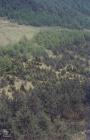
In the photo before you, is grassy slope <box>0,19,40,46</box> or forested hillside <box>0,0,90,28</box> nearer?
grassy slope <box>0,19,40,46</box>

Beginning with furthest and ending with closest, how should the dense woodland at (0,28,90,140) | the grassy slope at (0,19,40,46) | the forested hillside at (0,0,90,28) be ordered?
the forested hillside at (0,0,90,28)
the grassy slope at (0,19,40,46)
the dense woodland at (0,28,90,140)

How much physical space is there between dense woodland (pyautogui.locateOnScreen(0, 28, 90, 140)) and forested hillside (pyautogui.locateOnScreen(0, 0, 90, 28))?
1778 centimetres

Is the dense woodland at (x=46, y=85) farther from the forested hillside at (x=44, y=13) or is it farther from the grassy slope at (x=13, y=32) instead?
the forested hillside at (x=44, y=13)

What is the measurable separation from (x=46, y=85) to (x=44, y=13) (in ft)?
251

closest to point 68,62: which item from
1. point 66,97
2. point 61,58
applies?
point 61,58

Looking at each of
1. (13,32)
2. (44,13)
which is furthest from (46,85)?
(44,13)

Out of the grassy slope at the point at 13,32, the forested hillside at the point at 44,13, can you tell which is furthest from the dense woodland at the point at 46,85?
the forested hillside at the point at 44,13

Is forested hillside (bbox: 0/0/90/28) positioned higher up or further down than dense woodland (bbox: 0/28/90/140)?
further down

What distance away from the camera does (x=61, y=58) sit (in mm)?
118500

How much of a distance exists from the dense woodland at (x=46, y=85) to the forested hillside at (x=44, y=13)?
17780 millimetres

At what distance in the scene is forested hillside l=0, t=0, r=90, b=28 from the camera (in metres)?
154

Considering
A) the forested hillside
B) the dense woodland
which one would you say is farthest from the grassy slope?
the forested hillside

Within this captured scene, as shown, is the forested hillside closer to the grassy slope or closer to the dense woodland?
the grassy slope

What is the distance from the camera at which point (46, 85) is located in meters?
88.1
